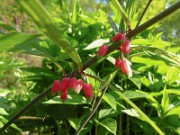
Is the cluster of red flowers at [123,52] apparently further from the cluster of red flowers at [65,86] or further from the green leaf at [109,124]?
the green leaf at [109,124]

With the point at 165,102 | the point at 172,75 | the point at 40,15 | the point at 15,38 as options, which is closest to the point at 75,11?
the point at 172,75

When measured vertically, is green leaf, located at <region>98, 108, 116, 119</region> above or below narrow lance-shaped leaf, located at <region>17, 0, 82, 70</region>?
below

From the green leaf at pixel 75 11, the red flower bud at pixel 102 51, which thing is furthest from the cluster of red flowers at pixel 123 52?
the green leaf at pixel 75 11

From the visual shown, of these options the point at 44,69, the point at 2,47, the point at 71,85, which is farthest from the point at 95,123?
the point at 2,47

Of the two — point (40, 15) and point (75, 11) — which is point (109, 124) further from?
point (40, 15)

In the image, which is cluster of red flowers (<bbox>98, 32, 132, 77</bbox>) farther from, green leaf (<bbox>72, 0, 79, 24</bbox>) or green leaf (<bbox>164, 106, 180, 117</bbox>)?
green leaf (<bbox>72, 0, 79, 24</bbox>)

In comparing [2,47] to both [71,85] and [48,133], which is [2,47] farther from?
[48,133]

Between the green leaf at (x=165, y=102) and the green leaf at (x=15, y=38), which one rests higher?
the green leaf at (x=15, y=38)

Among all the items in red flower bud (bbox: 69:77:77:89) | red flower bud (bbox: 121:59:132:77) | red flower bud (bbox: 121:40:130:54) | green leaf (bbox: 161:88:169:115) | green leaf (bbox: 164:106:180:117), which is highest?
Result: red flower bud (bbox: 121:40:130:54)

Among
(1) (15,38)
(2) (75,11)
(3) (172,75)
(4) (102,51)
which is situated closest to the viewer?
(1) (15,38)

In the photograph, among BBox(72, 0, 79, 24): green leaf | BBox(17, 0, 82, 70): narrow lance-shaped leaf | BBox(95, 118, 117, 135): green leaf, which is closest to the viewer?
BBox(17, 0, 82, 70): narrow lance-shaped leaf

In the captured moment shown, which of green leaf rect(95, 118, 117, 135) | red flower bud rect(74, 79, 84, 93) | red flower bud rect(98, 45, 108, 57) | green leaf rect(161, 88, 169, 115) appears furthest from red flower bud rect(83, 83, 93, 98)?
green leaf rect(161, 88, 169, 115)
